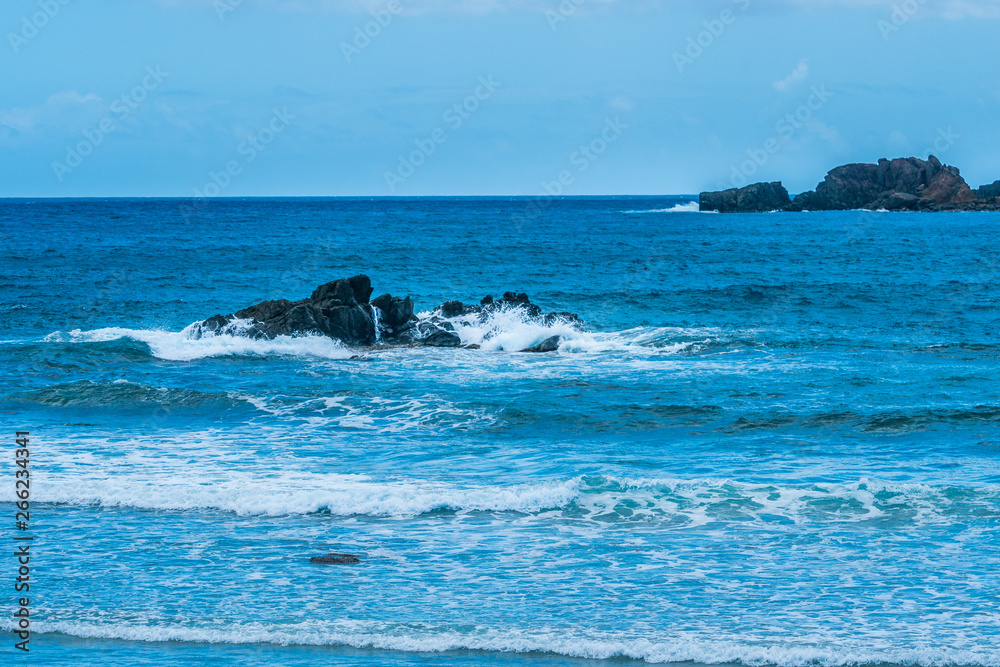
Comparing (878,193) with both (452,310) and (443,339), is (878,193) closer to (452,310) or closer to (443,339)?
(452,310)

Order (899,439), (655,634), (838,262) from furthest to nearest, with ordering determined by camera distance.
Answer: (838,262) → (899,439) → (655,634)

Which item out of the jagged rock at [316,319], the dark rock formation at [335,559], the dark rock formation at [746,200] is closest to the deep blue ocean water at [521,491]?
the dark rock formation at [335,559]

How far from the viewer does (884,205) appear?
572 ft

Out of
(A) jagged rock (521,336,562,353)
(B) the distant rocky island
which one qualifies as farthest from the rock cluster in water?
(B) the distant rocky island

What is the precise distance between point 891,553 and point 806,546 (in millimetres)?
1140

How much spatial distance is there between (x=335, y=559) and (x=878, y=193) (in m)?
182

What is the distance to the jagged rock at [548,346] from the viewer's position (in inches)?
1239

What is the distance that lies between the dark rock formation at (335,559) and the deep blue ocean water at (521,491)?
0.23 m

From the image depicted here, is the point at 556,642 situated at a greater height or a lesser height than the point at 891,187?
lesser

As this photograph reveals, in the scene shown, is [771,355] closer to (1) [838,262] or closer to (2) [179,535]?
(2) [179,535]

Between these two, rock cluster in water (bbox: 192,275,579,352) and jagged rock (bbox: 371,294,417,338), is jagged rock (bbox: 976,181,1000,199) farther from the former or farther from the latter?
jagged rock (bbox: 371,294,417,338)

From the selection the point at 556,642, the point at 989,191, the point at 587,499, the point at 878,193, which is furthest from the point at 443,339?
the point at 989,191

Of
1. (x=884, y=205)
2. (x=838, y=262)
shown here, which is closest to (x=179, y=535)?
(x=838, y=262)

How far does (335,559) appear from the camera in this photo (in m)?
13.5
